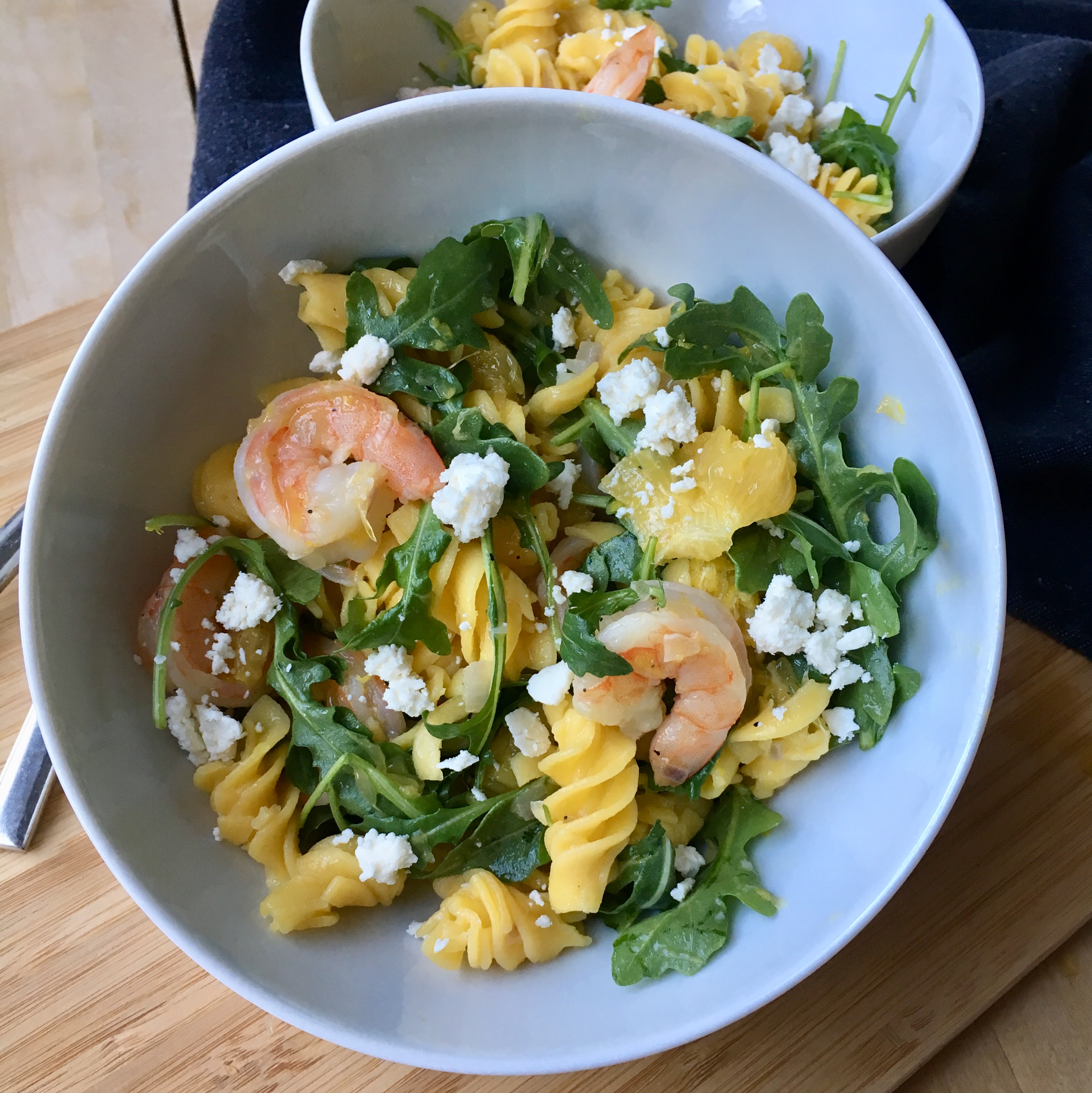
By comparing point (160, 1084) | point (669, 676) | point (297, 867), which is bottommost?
point (160, 1084)

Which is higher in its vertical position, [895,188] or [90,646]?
[895,188]

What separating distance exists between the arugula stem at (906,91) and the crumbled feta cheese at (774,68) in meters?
0.15

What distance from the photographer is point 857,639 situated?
117 centimetres

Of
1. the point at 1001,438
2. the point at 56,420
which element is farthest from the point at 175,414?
the point at 1001,438

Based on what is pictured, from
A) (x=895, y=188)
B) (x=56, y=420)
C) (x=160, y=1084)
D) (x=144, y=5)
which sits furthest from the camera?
(x=144, y=5)

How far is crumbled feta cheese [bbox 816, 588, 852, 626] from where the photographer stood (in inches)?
46.3

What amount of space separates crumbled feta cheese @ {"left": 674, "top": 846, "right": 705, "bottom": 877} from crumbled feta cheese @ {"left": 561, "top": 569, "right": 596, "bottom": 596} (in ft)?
1.20

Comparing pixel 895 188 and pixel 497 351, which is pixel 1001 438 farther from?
pixel 497 351

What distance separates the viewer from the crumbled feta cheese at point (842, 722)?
119 cm

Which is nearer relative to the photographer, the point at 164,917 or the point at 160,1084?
the point at 164,917

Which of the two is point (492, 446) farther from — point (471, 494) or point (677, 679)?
point (677, 679)

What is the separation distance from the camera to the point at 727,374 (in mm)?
1226

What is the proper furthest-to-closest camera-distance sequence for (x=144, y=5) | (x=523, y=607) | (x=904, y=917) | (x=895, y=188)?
(x=144, y=5) → (x=895, y=188) → (x=904, y=917) → (x=523, y=607)

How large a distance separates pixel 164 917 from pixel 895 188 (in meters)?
1.62
